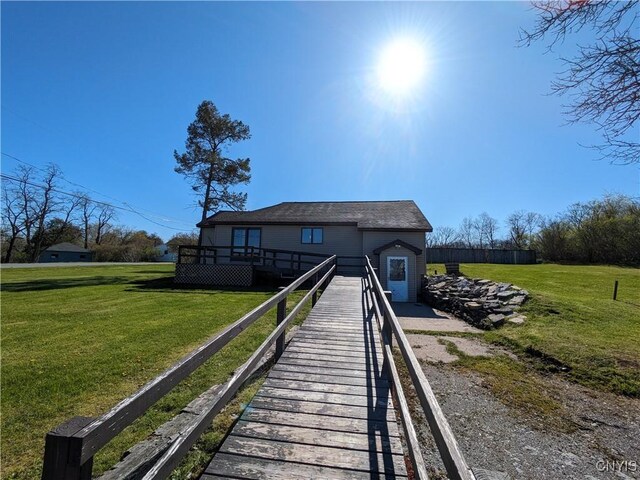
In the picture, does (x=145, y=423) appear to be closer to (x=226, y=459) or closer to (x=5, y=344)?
(x=226, y=459)

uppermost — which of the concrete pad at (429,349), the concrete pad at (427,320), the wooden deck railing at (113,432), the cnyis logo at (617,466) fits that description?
the wooden deck railing at (113,432)

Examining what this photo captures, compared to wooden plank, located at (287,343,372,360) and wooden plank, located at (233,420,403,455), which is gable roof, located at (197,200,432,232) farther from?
wooden plank, located at (233,420,403,455)

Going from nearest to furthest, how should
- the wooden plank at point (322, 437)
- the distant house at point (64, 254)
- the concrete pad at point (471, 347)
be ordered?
the wooden plank at point (322, 437) → the concrete pad at point (471, 347) → the distant house at point (64, 254)

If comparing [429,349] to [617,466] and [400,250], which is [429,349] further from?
[400,250]

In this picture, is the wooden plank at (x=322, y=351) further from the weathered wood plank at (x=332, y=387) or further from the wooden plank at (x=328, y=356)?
the weathered wood plank at (x=332, y=387)

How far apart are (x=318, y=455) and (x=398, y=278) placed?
13.3 meters

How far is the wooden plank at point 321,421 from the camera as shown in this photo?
107 inches

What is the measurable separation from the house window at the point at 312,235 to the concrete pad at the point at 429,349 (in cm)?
1007

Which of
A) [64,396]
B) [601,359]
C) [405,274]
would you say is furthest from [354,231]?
[64,396]

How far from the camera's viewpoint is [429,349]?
712 cm

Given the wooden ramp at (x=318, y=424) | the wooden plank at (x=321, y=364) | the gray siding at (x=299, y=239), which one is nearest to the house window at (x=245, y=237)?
the gray siding at (x=299, y=239)

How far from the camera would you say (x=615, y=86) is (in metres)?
4.34

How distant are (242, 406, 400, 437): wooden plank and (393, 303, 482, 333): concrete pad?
679 centimetres

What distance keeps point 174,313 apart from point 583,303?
41.9ft
